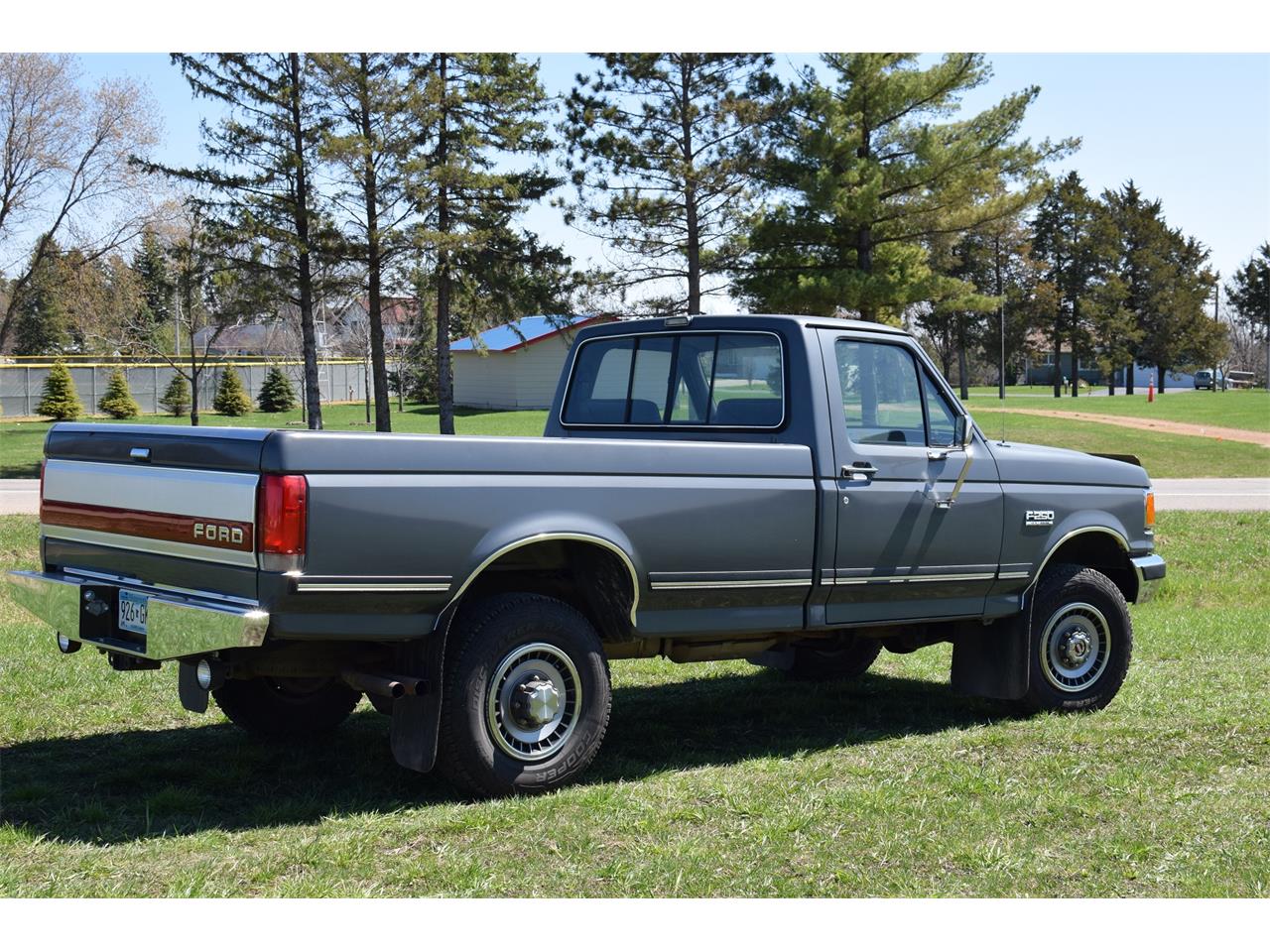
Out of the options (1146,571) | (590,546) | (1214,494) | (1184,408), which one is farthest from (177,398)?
(590,546)

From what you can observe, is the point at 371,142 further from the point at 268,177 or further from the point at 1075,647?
the point at 1075,647

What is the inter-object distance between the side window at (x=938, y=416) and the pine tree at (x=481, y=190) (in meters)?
23.5

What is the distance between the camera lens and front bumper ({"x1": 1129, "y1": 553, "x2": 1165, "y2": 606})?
824cm

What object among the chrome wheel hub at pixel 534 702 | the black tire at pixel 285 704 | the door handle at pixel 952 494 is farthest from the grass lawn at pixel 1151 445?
the chrome wheel hub at pixel 534 702

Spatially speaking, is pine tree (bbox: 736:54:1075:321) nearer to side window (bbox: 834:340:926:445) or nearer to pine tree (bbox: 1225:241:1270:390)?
side window (bbox: 834:340:926:445)

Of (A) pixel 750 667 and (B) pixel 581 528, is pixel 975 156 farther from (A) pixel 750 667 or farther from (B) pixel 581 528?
(B) pixel 581 528

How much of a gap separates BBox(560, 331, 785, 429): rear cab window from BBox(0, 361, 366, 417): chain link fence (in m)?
41.6

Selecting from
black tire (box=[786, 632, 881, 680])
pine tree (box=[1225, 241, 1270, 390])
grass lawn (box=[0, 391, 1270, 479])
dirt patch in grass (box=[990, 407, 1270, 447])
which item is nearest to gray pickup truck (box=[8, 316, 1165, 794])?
black tire (box=[786, 632, 881, 680])

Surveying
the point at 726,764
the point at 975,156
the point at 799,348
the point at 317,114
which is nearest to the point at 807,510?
the point at 799,348

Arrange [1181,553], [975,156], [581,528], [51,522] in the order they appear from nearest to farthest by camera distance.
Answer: [581,528] < [51,522] < [1181,553] < [975,156]

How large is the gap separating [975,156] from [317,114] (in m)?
15.8

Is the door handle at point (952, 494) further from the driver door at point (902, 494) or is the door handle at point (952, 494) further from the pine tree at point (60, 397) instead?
the pine tree at point (60, 397)

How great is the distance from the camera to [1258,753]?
6.80m

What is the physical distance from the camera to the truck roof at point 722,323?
22.9 feet
